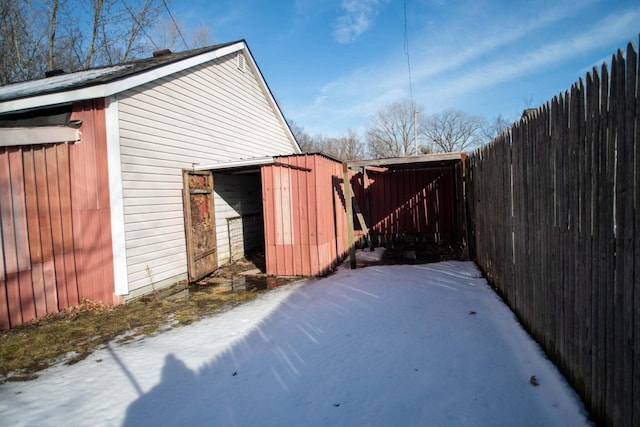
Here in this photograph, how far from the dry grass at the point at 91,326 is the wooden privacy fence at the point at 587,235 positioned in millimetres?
4412

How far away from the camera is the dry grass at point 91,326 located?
3.91 meters

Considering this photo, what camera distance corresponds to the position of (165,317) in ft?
16.8

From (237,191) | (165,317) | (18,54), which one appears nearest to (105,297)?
(165,317)

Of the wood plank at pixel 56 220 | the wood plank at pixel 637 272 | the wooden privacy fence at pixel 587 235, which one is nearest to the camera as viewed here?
the wood plank at pixel 637 272

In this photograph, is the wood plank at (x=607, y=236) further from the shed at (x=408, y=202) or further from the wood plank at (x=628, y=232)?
the shed at (x=408, y=202)

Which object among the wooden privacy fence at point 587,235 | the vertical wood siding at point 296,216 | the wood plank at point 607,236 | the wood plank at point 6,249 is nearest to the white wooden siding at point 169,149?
the wood plank at point 6,249

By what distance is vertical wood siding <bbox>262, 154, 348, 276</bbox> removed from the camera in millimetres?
7023

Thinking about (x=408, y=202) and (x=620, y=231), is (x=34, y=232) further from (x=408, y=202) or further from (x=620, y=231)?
(x=408, y=202)

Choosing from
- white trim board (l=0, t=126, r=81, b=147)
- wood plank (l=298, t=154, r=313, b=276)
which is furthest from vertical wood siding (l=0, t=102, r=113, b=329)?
wood plank (l=298, t=154, r=313, b=276)

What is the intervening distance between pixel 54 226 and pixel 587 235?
6923 mm

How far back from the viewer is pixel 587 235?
2.36 meters

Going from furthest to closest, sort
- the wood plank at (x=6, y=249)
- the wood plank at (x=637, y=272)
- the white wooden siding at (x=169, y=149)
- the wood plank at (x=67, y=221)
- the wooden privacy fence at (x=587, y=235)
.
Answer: the white wooden siding at (x=169, y=149)
the wood plank at (x=67, y=221)
the wood plank at (x=6, y=249)
the wooden privacy fence at (x=587, y=235)
the wood plank at (x=637, y=272)

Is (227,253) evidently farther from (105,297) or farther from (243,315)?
(243,315)

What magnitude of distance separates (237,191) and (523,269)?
7.65 m
